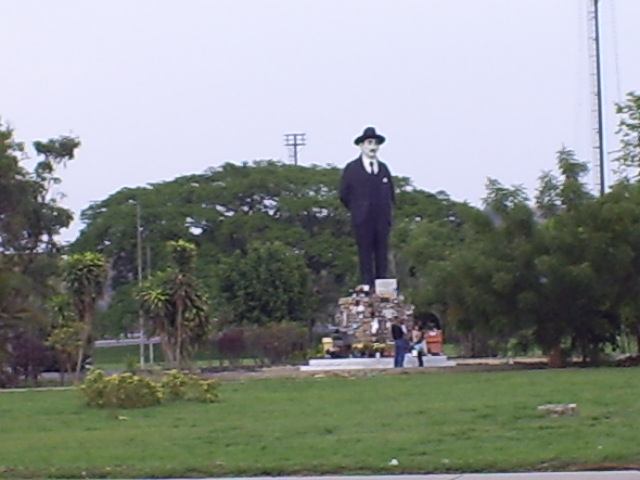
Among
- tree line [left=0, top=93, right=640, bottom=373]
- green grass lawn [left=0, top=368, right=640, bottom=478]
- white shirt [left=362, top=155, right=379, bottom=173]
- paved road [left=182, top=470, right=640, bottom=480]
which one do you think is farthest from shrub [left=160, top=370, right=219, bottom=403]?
white shirt [left=362, top=155, right=379, bottom=173]

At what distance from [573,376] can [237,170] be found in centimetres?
4491

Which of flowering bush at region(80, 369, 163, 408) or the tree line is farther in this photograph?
the tree line

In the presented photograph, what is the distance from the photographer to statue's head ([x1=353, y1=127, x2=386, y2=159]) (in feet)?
136

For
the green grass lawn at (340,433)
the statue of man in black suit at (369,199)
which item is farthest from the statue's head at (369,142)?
the green grass lawn at (340,433)

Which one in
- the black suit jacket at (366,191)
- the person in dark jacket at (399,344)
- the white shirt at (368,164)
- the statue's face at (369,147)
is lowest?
the person in dark jacket at (399,344)

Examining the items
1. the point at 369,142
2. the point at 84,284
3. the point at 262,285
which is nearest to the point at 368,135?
the point at 369,142

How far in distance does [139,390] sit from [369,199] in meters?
17.9

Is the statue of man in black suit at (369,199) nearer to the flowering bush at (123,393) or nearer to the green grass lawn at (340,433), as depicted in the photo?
the green grass lawn at (340,433)

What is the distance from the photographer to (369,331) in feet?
136

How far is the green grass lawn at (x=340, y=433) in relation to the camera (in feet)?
49.6

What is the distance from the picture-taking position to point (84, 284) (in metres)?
42.4

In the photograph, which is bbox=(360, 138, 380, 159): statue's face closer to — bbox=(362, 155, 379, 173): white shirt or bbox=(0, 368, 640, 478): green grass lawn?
bbox=(362, 155, 379, 173): white shirt

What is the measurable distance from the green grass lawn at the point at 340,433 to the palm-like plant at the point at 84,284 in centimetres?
1418

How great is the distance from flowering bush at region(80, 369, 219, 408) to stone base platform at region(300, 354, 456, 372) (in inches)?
491
